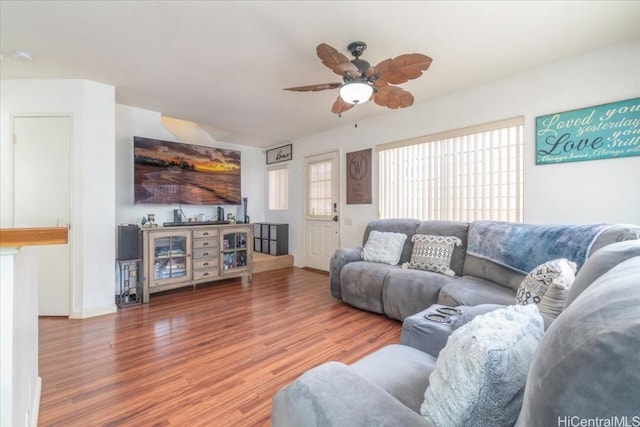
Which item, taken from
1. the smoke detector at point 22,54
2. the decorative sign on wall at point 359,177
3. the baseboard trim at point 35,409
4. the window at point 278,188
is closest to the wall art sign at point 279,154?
the window at point 278,188

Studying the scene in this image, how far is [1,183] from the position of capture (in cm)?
281

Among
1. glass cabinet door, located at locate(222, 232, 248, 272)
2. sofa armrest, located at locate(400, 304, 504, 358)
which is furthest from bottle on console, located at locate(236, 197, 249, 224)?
Result: sofa armrest, located at locate(400, 304, 504, 358)

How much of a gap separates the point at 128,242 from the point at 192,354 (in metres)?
1.95

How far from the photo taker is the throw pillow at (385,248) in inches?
126

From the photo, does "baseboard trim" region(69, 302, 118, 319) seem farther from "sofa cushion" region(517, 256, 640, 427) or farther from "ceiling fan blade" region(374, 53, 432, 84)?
"sofa cushion" region(517, 256, 640, 427)

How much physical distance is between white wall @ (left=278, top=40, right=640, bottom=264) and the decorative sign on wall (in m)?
0.79

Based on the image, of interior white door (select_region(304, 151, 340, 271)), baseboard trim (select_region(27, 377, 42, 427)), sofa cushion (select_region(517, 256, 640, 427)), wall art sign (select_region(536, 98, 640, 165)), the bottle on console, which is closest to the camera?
sofa cushion (select_region(517, 256, 640, 427))

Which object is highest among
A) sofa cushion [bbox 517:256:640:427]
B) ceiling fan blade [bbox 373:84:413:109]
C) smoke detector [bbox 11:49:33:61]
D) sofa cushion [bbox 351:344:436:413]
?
smoke detector [bbox 11:49:33:61]

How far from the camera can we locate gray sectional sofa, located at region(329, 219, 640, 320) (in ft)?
6.74

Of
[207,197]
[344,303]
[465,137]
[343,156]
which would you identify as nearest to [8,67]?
[207,197]

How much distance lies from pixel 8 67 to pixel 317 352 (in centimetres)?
394

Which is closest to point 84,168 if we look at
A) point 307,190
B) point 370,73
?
point 370,73

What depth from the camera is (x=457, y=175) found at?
326 cm

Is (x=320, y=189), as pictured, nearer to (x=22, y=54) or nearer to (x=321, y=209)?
(x=321, y=209)
